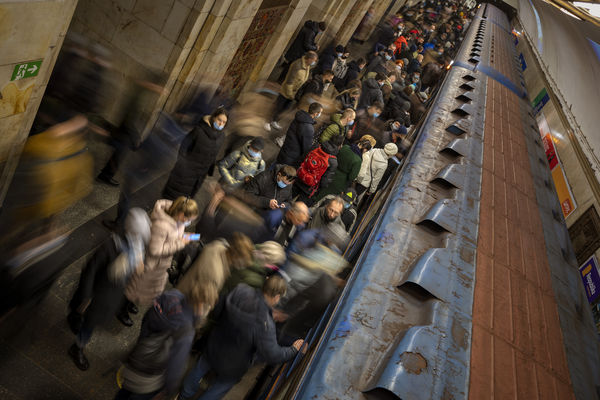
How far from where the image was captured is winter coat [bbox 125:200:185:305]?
3.99 meters

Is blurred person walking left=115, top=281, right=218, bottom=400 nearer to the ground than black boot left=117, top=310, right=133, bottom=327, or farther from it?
farther from it

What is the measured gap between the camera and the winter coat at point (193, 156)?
5559mm

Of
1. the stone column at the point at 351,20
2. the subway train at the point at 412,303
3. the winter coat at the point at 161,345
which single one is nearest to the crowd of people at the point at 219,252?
the winter coat at the point at 161,345

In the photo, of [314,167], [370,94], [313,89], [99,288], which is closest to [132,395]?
[99,288]

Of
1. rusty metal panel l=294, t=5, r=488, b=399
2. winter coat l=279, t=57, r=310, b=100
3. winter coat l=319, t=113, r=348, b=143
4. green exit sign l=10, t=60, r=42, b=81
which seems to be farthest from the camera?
winter coat l=279, t=57, r=310, b=100

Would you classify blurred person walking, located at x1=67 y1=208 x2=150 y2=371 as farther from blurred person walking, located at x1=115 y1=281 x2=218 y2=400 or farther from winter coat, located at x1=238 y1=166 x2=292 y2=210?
winter coat, located at x1=238 y1=166 x2=292 y2=210

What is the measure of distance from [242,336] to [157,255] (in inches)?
41.3

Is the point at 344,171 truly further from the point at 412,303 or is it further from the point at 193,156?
the point at 412,303

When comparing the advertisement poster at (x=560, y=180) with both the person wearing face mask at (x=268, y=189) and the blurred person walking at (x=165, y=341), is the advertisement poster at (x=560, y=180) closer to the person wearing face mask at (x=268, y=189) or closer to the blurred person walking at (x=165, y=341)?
the person wearing face mask at (x=268, y=189)

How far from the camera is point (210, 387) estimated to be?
402cm

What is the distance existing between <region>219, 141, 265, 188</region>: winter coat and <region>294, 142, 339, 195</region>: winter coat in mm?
1128

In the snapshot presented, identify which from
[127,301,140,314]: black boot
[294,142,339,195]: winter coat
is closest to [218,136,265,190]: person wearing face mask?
[294,142,339,195]: winter coat

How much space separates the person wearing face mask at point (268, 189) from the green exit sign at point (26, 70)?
8.06 feet

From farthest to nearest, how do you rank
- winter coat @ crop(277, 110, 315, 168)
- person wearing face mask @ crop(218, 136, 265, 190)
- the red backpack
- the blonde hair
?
1. winter coat @ crop(277, 110, 315, 168)
2. the red backpack
3. person wearing face mask @ crop(218, 136, 265, 190)
4. the blonde hair
